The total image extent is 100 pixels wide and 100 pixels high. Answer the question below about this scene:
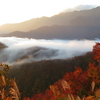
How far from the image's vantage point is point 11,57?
16212 cm

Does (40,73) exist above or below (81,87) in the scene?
below

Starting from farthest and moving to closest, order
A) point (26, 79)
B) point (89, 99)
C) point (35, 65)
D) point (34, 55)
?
point (34, 55)
point (35, 65)
point (26, 79)
point (89, 99)

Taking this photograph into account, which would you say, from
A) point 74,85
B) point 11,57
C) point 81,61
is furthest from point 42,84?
point 11,57

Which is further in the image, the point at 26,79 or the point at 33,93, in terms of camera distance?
the point at 26,79

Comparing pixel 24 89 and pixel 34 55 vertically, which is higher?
pixel 34 55

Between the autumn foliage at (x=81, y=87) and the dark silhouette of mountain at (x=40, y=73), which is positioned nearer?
the autumn foliage at (x=81, y=87)

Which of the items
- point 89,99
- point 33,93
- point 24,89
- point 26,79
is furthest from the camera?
point 26,79

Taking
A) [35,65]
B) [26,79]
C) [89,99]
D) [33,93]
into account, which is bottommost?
[33,93]

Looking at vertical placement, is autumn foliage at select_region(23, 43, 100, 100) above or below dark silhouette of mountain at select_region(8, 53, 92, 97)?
above

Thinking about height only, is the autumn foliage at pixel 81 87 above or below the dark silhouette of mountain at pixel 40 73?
above

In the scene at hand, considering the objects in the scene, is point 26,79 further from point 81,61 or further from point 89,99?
point 89,99

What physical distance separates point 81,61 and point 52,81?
1521 inches

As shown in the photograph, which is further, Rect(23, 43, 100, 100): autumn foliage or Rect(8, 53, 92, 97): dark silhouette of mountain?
Rect(8, 53, 92, 97): dark silhouette of mountain

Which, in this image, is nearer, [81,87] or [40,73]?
[81,87]
